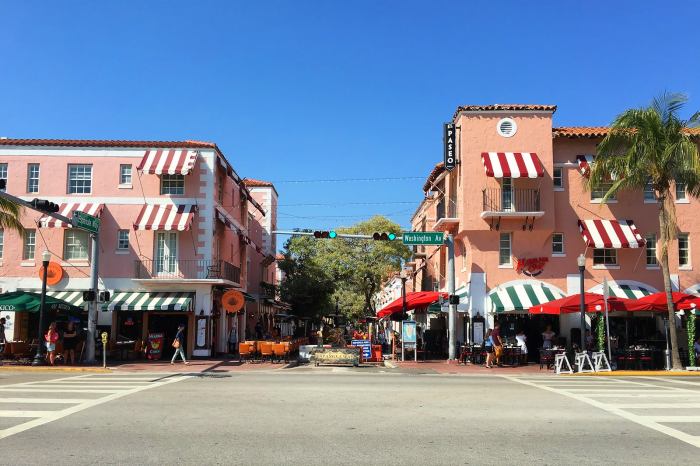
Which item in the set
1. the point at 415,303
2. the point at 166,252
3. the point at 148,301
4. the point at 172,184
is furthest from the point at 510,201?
the point at 148,301

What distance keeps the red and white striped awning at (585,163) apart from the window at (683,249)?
527 cm

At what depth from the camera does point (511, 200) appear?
28828mm

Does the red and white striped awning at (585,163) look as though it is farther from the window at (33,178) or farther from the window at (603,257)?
the window at (33,178)

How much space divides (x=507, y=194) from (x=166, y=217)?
15.6m

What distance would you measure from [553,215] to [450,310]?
655cm

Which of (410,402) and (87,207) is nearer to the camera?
(410,402)

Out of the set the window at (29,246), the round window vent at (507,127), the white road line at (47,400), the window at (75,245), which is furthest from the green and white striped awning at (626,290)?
the window at (29,246)

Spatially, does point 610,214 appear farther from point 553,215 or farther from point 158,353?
point 158,353

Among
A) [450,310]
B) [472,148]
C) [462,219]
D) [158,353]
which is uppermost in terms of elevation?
[472,148]

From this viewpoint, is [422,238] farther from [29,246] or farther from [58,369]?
[29,246]

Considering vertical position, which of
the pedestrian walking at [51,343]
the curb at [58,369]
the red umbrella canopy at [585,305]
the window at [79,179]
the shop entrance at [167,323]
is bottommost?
the curb at [58,369]

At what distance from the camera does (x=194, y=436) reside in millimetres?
8992

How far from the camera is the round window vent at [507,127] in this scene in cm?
2912

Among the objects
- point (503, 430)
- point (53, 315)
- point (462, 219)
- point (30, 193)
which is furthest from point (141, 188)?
point (503, 430)
